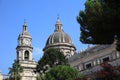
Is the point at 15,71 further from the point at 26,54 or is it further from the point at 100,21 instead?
the point at 100,21

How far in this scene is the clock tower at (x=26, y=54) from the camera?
8294cm

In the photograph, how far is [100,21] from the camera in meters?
22.0

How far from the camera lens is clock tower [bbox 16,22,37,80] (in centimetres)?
8294

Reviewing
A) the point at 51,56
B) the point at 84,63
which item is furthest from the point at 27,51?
the point at 51,56

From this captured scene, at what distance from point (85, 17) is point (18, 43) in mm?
62909

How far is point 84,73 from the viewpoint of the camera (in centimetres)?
4897

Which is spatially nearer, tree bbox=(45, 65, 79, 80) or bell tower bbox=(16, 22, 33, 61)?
tree bbox=(45, 65, 79, 80)

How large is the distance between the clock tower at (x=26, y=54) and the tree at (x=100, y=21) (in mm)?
58737

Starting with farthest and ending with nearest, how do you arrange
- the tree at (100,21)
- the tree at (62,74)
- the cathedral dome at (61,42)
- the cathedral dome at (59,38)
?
the cathedral dome at (59,38) → the cathedral dome at (61,42) → the tree at (62,74) → the tree at (100,21)

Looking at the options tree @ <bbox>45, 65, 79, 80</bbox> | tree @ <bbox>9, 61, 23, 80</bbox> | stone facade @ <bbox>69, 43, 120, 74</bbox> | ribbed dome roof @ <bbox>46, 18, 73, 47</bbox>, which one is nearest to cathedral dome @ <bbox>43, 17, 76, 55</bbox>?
ribbed dome roof @ <bbox>46, 18, 73, 47</bbox>

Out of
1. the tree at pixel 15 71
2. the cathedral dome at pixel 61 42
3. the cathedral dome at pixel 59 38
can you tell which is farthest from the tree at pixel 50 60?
the cathedral dome at pixel 59 38

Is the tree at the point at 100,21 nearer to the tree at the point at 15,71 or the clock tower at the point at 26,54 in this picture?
the tree at the point at 15,71

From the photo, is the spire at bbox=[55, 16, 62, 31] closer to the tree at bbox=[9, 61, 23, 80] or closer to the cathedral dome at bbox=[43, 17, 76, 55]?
the cathedral dome at bbox=[43, 17, 76, 55]

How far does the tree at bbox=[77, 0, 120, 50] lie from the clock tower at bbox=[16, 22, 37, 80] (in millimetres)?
58737
